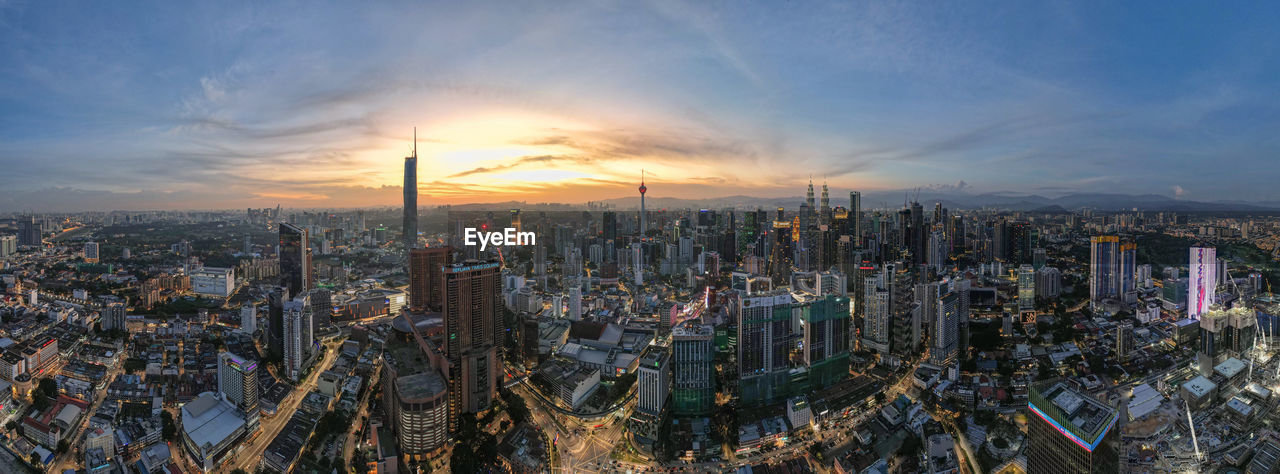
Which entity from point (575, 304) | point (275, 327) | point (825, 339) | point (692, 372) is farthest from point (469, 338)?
point (825, 339)

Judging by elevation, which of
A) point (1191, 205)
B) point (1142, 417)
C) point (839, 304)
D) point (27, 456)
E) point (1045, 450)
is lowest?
point (27, 456)

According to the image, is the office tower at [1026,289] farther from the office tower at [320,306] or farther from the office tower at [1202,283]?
the office tower at [320,306]

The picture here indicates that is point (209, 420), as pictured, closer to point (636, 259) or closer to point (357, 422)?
point (357, 422)

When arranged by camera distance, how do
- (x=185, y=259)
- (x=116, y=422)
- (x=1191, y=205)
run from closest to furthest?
1. (x=116, y=422)
2. (x=1191, y=205)
3. (x=185, y=259)

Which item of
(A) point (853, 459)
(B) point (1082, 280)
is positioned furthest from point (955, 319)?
(B) point (1082, 280)

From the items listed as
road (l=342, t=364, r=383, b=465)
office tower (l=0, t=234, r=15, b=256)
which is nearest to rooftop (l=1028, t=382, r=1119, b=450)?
road (l=342, t=364, r=383, b=465)

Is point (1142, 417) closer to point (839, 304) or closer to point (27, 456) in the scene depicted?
point (839, 304)
